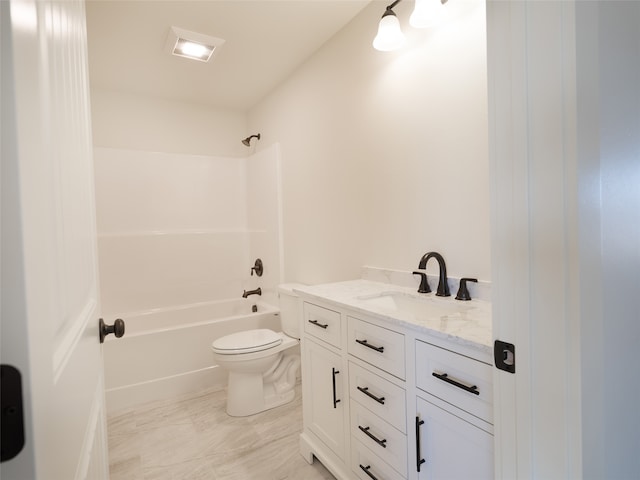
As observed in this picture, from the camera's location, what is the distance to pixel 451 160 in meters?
1.56

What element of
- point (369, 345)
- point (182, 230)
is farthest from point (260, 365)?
point (182, 230)

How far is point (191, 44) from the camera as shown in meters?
2.29

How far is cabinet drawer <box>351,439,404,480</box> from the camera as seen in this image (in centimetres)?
127

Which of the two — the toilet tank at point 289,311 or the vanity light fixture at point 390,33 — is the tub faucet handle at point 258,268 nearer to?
the toilet tank at point 289,311

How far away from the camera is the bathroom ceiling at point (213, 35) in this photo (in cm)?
193

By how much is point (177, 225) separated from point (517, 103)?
3.26 meters

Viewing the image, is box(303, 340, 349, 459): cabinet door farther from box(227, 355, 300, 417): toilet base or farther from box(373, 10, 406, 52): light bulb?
box(373, 10, 406, 52): light bulb

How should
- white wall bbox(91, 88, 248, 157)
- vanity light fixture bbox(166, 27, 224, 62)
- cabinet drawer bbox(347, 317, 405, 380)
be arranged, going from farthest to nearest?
white wall bbox(91, 88, 248, 157)
vanity light fixture bbox(166, 27, 224, 62)
cabinet drawer bbox(347, 317, 405, 380)

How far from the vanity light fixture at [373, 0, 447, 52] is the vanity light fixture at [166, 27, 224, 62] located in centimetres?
119

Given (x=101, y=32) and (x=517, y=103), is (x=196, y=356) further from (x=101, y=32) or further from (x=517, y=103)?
(x=517, y=103)

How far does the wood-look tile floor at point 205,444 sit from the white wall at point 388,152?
1067mm

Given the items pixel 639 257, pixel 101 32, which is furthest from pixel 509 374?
pixel 101 32

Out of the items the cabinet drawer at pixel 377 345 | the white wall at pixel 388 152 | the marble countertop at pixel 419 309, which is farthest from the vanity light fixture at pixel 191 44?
the cabinet drawer at pixel 377 345

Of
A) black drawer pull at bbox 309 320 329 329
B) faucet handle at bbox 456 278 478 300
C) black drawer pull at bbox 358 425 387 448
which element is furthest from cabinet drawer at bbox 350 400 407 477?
faucet handle at bbox 456 278 478 300
